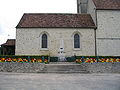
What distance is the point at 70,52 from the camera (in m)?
25.2

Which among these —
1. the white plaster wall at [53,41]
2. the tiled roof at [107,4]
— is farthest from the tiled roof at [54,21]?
the tiled roof at [107,4]

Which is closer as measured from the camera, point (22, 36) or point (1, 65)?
point (1, 65)

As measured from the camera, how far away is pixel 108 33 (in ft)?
82.6

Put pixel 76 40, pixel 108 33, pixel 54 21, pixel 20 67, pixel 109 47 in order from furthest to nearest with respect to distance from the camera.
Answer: pixel 54 21
pixel 76 40
pixel 108 33
pixel 109 47
pixel 20 67

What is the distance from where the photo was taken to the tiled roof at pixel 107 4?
25.6 meters

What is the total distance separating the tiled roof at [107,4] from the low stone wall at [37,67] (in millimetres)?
13831

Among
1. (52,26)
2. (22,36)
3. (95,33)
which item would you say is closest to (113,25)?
(95,33)

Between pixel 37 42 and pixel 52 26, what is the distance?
3856mm

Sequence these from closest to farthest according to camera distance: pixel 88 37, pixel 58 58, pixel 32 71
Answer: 1. pixel 32 71
2. pixel 58 58
3. pixel 88 37

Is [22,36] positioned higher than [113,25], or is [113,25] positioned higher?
[113,25]

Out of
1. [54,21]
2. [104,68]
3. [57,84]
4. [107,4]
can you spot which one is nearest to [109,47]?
[107,4]

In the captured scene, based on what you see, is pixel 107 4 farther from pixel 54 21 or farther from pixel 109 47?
pixel 54 21

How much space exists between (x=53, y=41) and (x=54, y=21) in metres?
3.80

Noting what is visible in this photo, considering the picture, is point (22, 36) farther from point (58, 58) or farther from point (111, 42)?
point (111, 42)
